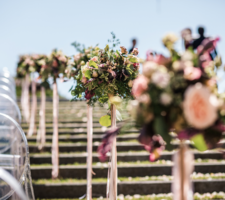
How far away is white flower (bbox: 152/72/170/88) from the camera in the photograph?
0.86 m

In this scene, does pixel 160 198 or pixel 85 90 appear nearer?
pixel 85 90

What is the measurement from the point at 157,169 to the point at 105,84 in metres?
2.27

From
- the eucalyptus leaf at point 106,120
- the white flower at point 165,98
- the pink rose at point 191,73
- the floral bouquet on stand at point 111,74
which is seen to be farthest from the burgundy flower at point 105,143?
the eucalyptus leaf at point 106,120

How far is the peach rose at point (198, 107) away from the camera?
84 cm

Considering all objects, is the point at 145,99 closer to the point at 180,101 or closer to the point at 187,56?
the point at 180,101

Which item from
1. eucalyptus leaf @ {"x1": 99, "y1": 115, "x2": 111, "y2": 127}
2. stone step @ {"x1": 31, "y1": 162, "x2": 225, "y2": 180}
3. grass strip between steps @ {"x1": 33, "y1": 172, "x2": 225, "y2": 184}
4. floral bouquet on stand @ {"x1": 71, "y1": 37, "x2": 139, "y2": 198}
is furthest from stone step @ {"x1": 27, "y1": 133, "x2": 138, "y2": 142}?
floral bouquet on stand @ {"x1": 71, "y1": 37, "x2": 139, "y2": 198}

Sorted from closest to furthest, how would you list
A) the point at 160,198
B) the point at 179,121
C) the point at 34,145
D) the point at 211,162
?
the point at 179,121 → the point at 160,198 → the point at 211,162 → the point at 34,145

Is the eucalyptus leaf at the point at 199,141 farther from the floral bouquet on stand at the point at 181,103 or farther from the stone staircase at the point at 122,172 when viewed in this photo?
the stone staircase at the point at 122,172

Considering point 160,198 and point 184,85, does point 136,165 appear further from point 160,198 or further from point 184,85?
point 184,85

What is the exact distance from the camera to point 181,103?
88cm

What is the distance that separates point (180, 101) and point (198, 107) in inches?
2.6

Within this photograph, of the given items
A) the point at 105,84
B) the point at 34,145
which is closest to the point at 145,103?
the point at 105,84

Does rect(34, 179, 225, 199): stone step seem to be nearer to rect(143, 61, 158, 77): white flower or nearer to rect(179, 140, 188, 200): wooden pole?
rect(179, 140, 188, 200): wooden pole

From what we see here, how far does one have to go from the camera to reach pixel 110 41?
6.35 ft
